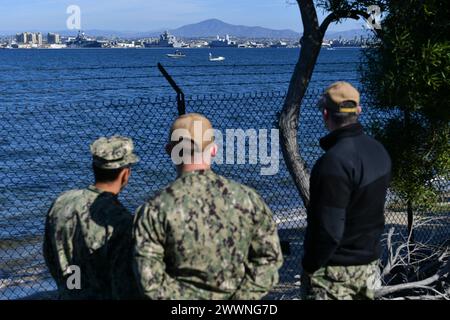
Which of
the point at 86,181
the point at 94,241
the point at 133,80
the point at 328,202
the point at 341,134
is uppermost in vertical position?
the point at 341,134

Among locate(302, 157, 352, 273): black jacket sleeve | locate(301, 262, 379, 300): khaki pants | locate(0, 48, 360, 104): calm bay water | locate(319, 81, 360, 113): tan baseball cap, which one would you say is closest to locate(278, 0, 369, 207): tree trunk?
locate(0, 48, 360, 104): calm bay water

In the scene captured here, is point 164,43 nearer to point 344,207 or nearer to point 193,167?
point 344,207

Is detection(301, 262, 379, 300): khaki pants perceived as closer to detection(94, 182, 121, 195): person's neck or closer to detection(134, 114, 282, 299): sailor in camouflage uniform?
detection(134, 114, 282, 299): sailor in camouflage uniform

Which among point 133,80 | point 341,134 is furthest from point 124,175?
point 133,80

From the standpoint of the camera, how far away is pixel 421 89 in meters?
6.20

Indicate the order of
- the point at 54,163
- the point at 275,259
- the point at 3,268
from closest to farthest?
the point at 275,259 → the point at 3,268 → the point at 54,163

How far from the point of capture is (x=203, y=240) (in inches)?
123

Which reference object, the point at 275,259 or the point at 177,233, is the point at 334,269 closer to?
the point at 275,259

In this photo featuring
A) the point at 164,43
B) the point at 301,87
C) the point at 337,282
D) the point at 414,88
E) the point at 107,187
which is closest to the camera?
the point at 107,187

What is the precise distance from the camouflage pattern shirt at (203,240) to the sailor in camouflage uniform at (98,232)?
294 millimetres

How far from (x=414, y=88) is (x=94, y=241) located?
378 cm

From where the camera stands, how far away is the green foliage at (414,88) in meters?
6.07

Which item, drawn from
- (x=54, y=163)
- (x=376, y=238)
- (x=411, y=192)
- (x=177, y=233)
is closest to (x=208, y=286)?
(x=177, y=233)

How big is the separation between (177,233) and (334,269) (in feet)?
3.37
